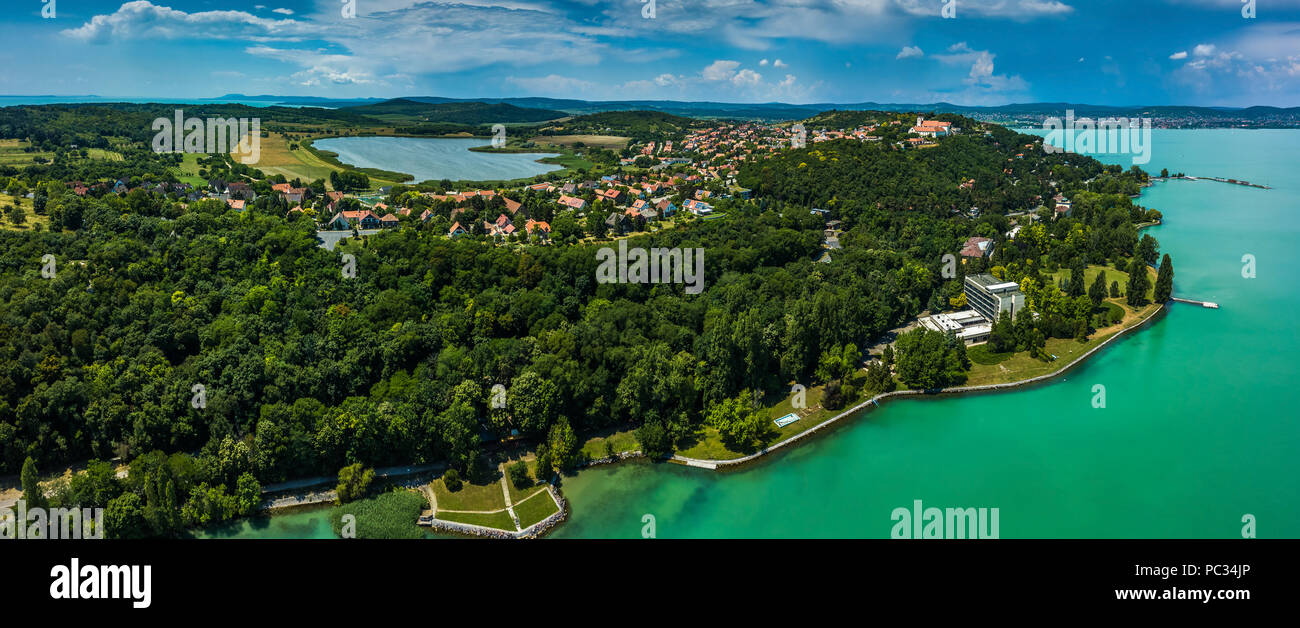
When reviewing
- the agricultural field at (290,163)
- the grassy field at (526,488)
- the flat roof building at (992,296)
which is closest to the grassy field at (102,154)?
the agricultural field at (290,163)

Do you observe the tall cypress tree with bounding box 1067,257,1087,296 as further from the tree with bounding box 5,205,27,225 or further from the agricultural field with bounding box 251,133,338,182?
the agricultural field with bounding box 251,133,338,182

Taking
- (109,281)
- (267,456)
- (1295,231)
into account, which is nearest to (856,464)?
(267,456)

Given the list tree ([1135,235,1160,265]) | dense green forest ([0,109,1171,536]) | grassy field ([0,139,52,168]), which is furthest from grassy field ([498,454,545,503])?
grassy field ([0,139,52,168])

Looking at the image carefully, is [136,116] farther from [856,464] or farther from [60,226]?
[856,464]

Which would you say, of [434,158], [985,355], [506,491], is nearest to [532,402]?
[506,491]

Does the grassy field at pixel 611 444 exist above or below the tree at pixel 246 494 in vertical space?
above

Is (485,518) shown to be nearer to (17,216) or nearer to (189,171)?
(17,216)

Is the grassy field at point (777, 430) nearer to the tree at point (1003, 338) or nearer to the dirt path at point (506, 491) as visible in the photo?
the dirt path at point (506, 491)
